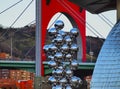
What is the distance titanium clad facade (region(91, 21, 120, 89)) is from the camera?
2689cm

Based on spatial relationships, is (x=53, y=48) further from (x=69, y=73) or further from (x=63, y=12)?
(x=63, y=12)

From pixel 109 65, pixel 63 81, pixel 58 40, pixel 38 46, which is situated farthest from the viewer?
pixel 38 46

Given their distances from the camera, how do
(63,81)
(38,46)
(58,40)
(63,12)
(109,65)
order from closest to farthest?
(63,81)
(58,40)
(109,65)
(38,46)
(63,12)

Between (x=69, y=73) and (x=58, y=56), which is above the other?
(x=58, y=56)

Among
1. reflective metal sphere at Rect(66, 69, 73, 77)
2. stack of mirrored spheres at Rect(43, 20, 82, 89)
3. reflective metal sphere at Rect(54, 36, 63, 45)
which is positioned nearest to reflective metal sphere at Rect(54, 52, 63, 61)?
stack of mirrored spheres at Rect(43, 20, 82, 89)

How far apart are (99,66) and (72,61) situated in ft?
32.4

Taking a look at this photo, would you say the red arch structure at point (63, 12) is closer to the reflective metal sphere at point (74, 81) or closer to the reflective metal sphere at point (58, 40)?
the reflective metal sphere at point (58, 40)

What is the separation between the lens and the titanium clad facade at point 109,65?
26891 mm

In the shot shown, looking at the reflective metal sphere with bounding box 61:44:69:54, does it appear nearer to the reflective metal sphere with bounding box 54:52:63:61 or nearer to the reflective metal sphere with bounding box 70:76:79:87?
the reflective metal sphere with bounding box 54:52:63:61

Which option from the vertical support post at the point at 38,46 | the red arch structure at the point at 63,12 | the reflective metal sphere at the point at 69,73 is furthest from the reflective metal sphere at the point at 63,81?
the red arch structure at the point at 63,12

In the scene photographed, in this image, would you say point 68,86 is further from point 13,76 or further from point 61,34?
point 13,76

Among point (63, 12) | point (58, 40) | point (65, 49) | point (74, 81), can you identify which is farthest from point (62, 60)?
point (63, 12)

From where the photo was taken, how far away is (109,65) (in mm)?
26984

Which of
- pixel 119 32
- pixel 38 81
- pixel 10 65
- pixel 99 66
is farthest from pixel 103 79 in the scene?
pixel 10 65
